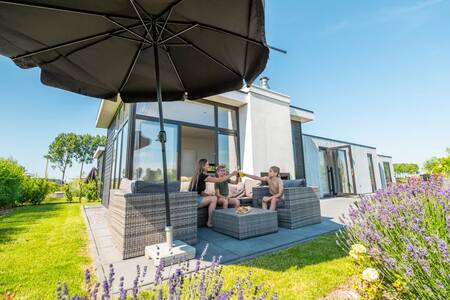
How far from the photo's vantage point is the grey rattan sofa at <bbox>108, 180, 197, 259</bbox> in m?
2.45

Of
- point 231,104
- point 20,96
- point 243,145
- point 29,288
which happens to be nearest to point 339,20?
point 231,104

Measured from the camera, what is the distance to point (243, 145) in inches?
293

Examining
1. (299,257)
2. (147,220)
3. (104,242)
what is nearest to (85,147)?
(104,242)

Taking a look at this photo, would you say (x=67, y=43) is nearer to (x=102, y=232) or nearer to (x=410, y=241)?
(x=102, y=232)

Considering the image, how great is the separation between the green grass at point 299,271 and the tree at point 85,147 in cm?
3939

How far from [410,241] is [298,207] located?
2.58 m

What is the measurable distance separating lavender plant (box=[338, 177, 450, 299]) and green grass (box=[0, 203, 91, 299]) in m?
2.35

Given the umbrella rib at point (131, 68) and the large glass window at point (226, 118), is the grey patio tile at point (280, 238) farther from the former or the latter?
the large glass window at point (226, 118)

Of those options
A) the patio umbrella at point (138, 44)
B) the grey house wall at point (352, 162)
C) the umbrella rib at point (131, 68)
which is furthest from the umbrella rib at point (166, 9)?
the grey house wall at point (352, 162)

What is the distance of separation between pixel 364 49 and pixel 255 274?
326 inches

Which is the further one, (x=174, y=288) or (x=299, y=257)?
(x=299, y=257)

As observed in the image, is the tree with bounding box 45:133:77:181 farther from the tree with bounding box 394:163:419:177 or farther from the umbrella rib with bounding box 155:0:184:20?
the tree with bounding box 394:163:419:177

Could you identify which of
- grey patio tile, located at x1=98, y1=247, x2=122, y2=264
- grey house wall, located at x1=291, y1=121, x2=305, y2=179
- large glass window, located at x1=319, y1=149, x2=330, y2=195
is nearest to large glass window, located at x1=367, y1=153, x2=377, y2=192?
large glass window, located at x1=319, y1=149, x2=330, y2=195

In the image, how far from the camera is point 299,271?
6.66 ft
